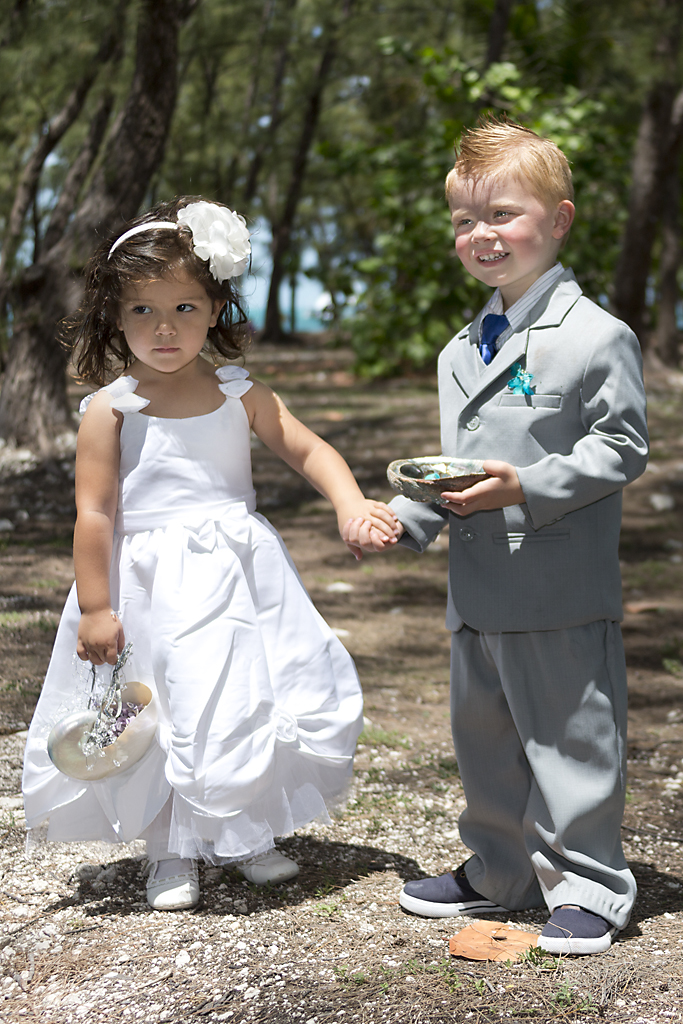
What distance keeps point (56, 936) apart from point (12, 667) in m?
1.70

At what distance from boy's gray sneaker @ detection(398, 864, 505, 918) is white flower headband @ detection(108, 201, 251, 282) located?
1578 mm

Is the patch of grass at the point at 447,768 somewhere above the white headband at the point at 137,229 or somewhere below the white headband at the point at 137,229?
below

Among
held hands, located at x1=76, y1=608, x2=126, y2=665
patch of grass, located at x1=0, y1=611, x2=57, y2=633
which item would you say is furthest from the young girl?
patch of grass, located at x1=0, y1=611, x2=57, y2=633

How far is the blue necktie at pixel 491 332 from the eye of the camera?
227 cm

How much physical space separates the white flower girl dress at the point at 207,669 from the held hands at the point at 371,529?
239mm

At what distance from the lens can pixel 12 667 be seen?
12.4 feet

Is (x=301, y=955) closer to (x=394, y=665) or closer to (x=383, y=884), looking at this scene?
(x=383, y=884)

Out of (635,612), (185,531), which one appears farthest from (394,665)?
(185,531)

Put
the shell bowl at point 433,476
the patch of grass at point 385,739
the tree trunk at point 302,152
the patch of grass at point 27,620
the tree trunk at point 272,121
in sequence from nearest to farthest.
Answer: the shell bowl at point 433,476 → the patch of grass at point 385,739 → the patch of grass at point 27,620 → the tree trunk at point 302,152 → the tree trunk at point 272,121

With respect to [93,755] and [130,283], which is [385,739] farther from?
[130,283]

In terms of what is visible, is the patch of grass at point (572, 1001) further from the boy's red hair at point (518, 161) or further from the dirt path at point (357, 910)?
the boy's red hair at point (518, 161)

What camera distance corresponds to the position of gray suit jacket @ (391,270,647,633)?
2.06 meters

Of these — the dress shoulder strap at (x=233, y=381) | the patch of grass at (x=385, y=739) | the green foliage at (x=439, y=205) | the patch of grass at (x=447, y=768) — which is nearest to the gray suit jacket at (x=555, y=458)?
the dress shoulder strap at (x=233, y=381)

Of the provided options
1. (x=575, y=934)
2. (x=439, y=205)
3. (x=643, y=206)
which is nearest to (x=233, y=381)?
(x=575, y=934)
